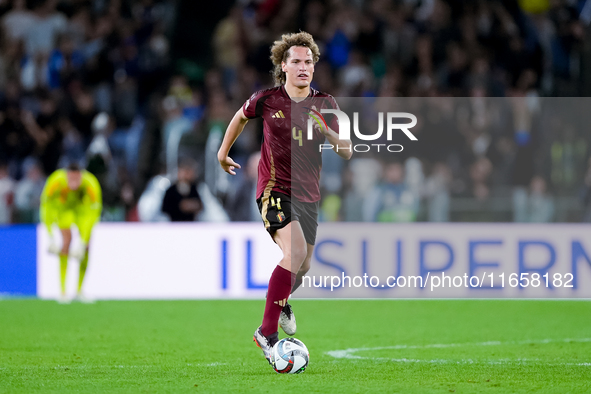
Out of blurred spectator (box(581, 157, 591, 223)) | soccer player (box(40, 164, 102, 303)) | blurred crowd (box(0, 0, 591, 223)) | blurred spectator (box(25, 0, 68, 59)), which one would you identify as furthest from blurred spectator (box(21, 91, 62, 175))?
blurred spectator (box(581, 157, 591, 223))

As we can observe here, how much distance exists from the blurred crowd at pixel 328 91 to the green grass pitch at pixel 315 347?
153cm

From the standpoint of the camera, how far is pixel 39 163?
1369 cm

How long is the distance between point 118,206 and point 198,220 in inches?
51.0

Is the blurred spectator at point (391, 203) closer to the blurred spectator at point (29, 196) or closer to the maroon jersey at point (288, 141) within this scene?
the blurred spectator at point (29, 196)

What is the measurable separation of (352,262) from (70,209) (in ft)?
12.4

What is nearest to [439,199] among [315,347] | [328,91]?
[328,91]

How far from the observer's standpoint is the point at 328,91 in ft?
46.3

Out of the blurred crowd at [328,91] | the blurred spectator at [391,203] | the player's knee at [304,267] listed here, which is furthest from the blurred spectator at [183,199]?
the player's knee at [304,267]

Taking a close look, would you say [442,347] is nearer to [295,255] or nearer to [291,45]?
[295,255]

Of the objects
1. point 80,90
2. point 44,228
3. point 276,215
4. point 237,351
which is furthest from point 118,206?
point 276,215

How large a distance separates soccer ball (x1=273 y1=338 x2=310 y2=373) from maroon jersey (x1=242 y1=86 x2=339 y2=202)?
940 millimetres

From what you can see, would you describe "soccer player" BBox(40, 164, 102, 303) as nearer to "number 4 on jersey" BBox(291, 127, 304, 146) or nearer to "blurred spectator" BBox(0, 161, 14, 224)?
"blurred spectator" BBox(0, 161, 14, 224)

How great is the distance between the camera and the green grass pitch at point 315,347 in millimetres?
5238

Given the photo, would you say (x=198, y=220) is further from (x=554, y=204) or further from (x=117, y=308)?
(x=554, y=204)
